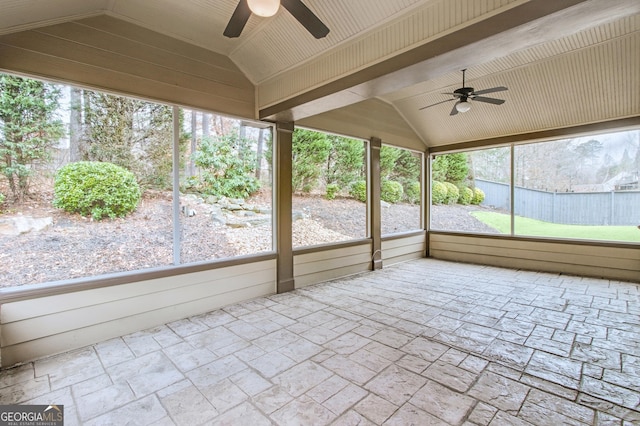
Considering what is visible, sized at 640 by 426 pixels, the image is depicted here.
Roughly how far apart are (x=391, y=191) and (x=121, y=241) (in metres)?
5.02

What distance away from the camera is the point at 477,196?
6.98 m

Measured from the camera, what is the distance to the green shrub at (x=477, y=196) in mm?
6934

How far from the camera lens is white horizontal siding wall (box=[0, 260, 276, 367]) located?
8.58ft

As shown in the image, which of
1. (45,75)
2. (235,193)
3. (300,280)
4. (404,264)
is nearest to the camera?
(45,75)

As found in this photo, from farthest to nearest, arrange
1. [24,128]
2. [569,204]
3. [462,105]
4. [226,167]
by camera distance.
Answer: [569,204] < [462,105] < [226,167] < [24,128]

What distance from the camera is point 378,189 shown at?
5.91m

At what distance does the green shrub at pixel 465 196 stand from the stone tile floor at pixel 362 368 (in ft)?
11.3

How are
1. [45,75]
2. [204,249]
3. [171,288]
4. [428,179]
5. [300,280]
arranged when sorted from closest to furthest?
[45,75] < [171,288] < [204,249] < [300,280] < [428,179]

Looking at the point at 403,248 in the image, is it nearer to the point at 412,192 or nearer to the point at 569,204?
the point at 412,192

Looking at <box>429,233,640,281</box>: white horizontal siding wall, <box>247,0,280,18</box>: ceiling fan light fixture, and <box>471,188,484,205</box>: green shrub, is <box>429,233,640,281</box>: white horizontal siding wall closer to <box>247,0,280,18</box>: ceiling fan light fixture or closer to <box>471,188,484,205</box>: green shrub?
<box>471,188,484,205</box>: green shrub

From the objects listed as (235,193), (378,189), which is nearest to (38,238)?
(235,193)

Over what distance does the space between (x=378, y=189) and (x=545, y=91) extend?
3.12m

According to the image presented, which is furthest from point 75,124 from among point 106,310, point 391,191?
point 391,191

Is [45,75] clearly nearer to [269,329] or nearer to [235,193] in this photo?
[235,193]
